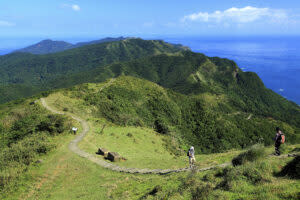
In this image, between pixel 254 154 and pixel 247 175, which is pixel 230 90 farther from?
pixel 247 175

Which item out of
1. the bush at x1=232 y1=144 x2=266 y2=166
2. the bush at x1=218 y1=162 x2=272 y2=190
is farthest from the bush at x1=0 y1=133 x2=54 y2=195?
the bush at x1=232 y1=144 x2=266 y2=166

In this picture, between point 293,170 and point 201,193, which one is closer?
point 201,193


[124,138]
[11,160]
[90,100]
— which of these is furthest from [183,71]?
[11,160]

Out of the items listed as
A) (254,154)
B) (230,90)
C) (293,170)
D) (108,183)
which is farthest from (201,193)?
(230,90)

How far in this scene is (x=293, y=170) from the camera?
10.2 m

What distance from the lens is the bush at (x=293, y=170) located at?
984cm

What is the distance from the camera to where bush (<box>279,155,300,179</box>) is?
9844 millimetres

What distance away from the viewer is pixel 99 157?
20516 mm

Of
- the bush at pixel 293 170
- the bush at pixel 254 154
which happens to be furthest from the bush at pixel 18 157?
the bush at pixel 293 170

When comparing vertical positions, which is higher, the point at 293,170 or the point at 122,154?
the point at 293,170

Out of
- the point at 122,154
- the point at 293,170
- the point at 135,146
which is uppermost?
the point at 293,170

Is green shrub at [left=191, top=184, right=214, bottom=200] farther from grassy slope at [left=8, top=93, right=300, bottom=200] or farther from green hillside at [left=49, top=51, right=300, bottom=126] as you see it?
green hillside at [left=49, top=51, right=300, bottom=126]

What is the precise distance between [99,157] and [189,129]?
3918cm

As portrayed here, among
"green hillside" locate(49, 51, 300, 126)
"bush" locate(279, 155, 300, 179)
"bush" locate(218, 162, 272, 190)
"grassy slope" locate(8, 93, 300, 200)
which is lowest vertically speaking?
"green hillside" locate(49, 51, 300, 126)
